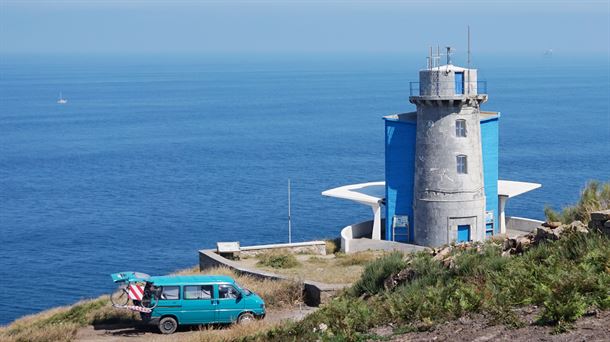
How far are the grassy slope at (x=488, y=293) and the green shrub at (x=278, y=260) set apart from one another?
1182 cm

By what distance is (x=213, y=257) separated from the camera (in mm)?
29516

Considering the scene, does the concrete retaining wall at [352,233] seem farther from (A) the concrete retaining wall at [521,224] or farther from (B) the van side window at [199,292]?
(B) the van side window at [199,292]

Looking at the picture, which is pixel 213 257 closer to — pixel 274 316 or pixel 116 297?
pixel 116 297

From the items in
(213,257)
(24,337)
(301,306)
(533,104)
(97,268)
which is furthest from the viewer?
(533,104)

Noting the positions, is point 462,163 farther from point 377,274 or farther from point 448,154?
point 377,274

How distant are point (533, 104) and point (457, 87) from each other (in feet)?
333

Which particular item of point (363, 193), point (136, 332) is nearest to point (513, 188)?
point (363, 193)

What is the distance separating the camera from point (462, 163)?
108 feet

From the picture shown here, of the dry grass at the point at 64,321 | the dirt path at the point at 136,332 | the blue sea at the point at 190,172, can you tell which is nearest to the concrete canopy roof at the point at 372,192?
the blue sea at the point at 190,172

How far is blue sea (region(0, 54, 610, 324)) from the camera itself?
4831cm

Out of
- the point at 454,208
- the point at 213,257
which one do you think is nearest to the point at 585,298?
the point at 213,257

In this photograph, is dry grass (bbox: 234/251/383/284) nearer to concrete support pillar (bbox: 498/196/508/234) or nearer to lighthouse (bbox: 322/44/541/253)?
lighthouse (bbox: 322/44/541/253)

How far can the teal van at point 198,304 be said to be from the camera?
1934cm

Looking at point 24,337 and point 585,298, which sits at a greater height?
point 585,298
